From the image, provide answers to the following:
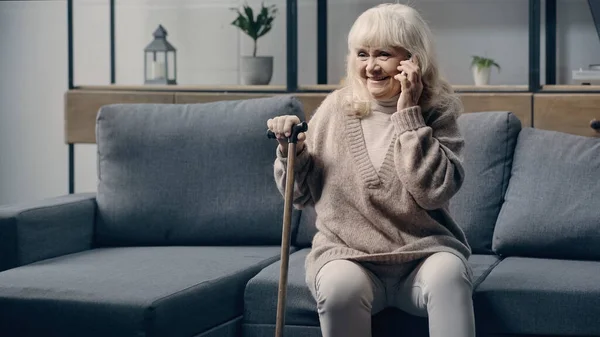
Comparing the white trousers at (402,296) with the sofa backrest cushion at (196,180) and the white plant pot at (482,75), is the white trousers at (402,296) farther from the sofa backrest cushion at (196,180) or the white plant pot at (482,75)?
the white plant pot at (482,75)

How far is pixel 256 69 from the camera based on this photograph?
363 cm

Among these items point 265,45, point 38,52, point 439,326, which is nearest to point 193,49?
point 265,45

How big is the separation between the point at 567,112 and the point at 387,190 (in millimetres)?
1043

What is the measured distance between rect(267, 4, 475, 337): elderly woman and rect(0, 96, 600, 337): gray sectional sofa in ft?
0.45

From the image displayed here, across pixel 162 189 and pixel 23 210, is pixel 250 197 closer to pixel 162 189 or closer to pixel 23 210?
pixel 162 189

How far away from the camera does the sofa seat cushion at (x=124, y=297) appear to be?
2.17 meters

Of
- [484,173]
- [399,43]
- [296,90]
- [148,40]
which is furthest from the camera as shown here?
[148,40]

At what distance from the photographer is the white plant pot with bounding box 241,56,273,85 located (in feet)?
11.9

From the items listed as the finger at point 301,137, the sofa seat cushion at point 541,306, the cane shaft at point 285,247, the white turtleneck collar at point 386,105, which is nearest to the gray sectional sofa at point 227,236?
the sofa seat cushion at point 541,306

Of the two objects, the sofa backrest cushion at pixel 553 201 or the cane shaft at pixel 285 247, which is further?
the sofa backrest cushion at pixel 553 201

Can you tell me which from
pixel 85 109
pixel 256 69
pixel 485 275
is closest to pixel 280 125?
pixel 485 275

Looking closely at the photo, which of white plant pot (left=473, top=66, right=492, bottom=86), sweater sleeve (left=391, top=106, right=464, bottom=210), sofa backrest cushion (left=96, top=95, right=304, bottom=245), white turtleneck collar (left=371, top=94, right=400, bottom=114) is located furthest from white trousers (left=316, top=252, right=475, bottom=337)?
white plant pot (left=473, top=66, right=492, bottom=86)

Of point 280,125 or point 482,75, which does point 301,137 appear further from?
point 482,75

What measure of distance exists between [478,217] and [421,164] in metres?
0.60
